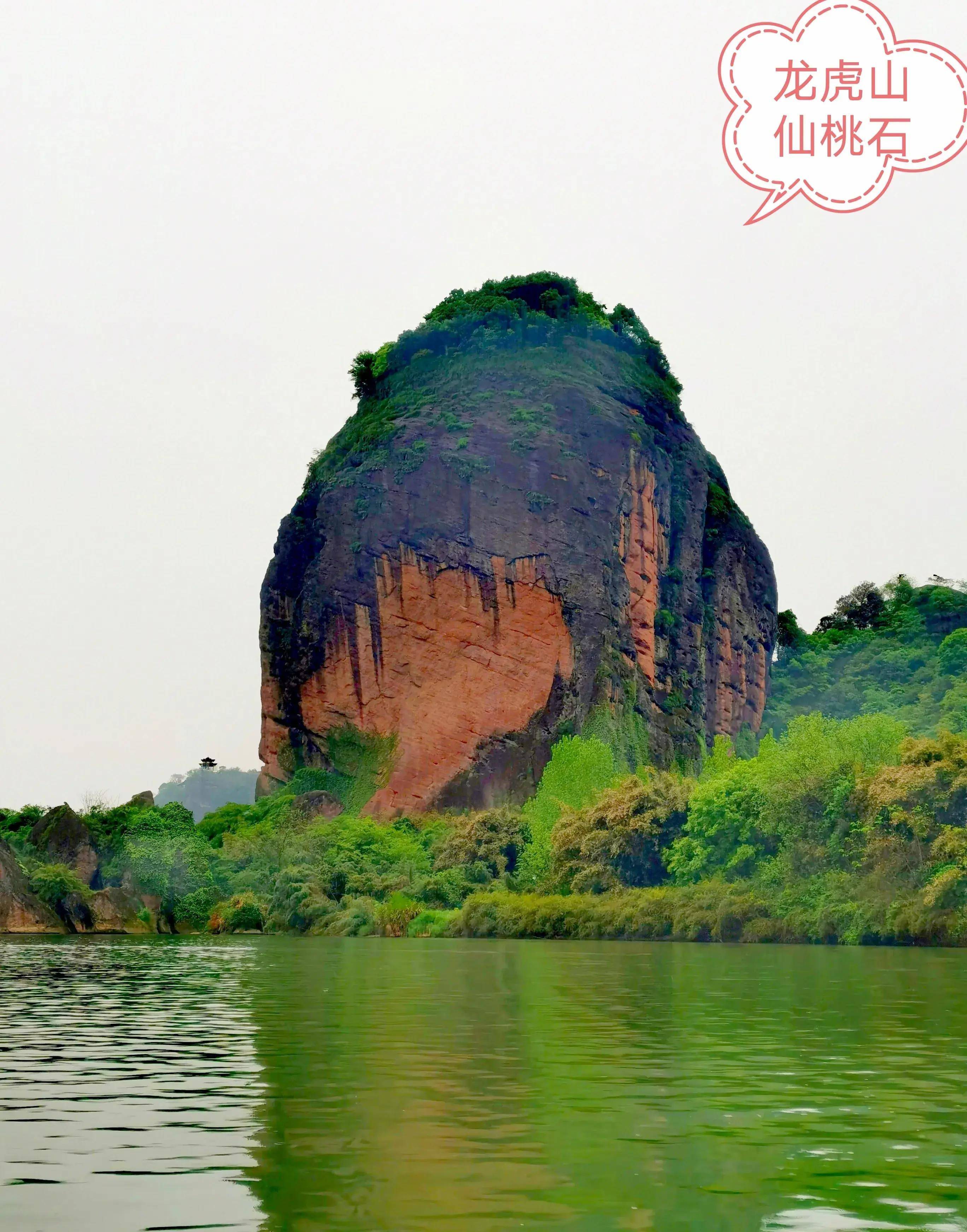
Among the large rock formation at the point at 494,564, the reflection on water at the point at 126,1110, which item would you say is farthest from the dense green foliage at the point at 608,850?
the reflection on water at the point at 126,1110

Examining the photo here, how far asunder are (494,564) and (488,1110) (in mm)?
96567

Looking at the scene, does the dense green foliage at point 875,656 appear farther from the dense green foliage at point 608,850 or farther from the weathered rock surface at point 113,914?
the weathered rock surface at point 113,914

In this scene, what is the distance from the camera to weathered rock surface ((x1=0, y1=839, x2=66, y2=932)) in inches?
2968

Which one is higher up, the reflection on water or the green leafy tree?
the green leafy tree

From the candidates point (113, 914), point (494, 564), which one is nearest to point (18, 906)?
point (113, 914)

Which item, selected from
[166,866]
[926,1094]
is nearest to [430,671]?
[166,866]

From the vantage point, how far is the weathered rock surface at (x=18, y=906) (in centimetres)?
7538

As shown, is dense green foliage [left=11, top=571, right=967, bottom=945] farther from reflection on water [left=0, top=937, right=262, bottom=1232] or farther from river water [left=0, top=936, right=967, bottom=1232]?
reflection on water [left=0, top=937, right=262, bottom=1232]

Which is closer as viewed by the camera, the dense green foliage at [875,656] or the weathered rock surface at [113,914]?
the weathered rock surface at [113,914]

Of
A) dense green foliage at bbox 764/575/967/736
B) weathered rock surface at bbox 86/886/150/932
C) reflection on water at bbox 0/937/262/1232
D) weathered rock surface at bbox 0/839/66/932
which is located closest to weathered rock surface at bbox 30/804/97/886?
weathered rock surface at bbox 86/886/150/932

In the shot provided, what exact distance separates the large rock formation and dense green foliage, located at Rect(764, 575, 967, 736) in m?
21.9

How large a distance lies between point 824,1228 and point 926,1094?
601 centimetres

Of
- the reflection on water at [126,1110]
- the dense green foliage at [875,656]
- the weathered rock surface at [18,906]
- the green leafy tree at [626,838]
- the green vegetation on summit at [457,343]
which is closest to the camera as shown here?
the reflection on water at [126,1110]

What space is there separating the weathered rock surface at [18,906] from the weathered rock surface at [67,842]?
11521mm
